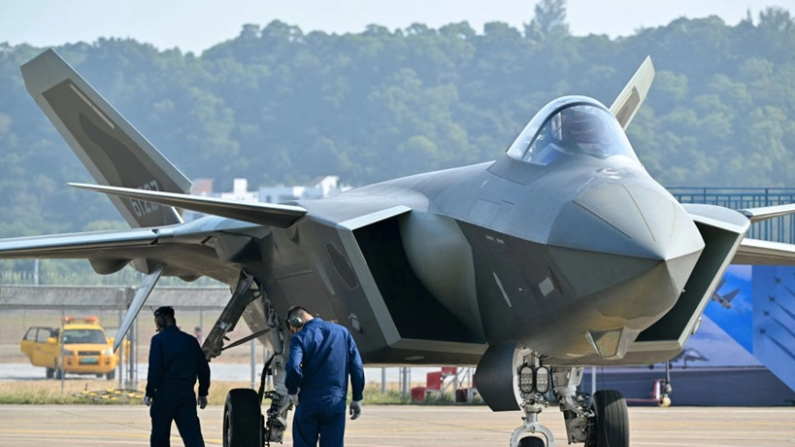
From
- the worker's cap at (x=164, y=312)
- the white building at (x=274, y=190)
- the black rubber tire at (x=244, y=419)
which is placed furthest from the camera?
the white building at (x=274, y=190)

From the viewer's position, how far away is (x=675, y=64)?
134 metres

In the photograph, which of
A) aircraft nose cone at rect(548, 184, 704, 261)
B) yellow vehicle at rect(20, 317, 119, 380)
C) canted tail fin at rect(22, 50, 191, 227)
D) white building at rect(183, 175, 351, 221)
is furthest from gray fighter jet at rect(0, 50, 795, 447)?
white building at rect(183, 175, 351, 221)

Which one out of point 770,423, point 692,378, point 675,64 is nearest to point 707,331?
point 692,378

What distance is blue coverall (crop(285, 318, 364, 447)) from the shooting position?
32.5 ft

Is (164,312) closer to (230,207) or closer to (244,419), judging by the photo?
(244,419)

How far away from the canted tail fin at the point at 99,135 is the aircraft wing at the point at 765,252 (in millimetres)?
5547

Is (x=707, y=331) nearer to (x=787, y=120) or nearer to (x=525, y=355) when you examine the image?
(x=525, y=355)

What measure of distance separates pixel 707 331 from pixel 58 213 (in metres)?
92.5

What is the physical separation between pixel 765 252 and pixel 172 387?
17.4 ft

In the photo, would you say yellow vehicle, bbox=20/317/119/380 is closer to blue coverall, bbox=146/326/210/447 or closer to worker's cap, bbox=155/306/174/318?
worker's cap, bbox=155/306/174/318

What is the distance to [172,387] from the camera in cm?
1146

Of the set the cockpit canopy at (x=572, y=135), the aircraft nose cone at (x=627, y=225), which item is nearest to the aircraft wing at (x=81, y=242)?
the cockpit canopy at (x=572, y=135)

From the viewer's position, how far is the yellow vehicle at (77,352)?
33.4 m

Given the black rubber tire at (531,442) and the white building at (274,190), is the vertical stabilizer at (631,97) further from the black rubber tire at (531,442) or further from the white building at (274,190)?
the white building at (274,190)
